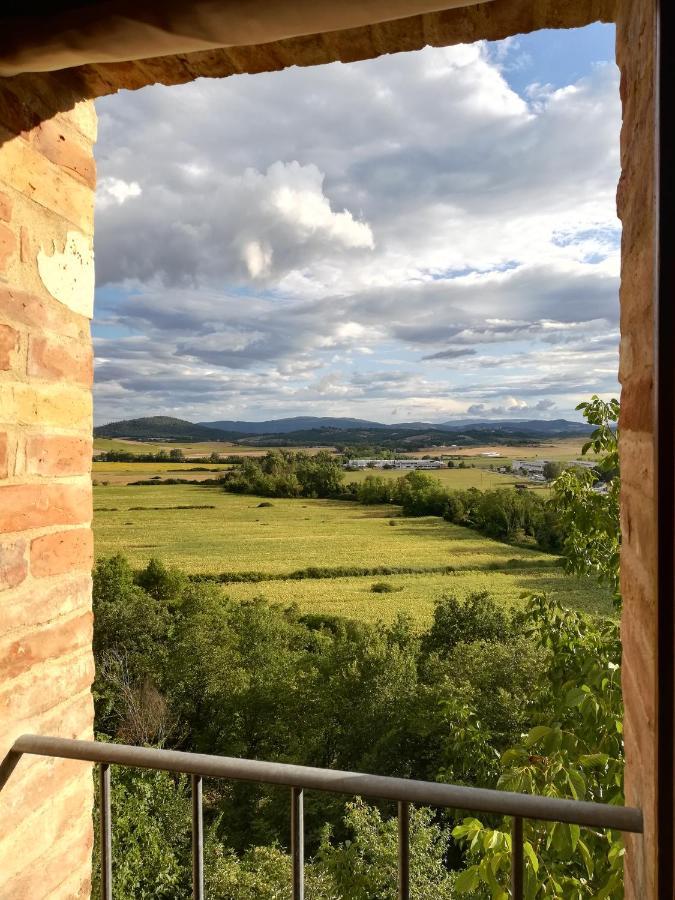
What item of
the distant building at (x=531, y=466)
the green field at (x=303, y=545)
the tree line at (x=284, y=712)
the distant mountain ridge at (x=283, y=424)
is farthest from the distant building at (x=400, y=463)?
the tree line at (x=284, y=712)

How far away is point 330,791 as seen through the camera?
67 cm

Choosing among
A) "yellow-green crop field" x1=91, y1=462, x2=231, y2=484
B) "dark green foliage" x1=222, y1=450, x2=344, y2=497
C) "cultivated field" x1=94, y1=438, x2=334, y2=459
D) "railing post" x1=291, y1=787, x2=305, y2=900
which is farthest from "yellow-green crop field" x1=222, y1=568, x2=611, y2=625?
"railing post" x1=291, y1=787, x2=305, y2=900

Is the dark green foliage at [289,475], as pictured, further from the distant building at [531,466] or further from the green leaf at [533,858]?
the green leaf at [533,858]

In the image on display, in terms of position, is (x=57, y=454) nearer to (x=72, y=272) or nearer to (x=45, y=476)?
(x=45, y=476)

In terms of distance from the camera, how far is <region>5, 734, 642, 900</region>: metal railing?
63 centimetres

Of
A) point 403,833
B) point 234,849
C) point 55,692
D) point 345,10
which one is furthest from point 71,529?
point 234,849

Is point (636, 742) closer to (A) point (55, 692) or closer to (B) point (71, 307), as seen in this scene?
(A) point (55, 692)

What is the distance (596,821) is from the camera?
605 millimetres

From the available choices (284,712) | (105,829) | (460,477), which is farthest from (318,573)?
(105,829)

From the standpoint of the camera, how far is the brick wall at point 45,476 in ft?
2.64

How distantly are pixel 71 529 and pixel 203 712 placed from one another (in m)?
13.7

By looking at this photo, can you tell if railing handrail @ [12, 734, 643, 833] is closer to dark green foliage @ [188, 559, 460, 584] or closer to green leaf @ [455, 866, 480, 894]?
green leaf @ [455, 866, 480, 894]

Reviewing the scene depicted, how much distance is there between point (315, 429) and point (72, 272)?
9.74m

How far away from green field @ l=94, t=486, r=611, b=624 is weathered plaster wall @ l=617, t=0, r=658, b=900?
10870mm
